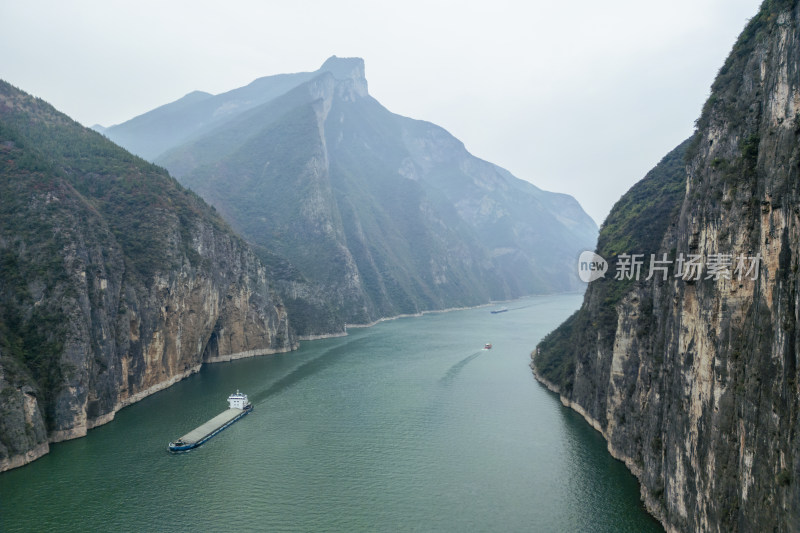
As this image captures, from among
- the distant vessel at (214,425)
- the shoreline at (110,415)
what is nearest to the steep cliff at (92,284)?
the shoreline at (110,415)

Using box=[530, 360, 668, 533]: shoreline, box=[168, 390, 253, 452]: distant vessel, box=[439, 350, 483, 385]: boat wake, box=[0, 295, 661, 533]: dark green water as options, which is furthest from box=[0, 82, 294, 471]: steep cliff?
box=[530, 360, 668, 533]: shoreline

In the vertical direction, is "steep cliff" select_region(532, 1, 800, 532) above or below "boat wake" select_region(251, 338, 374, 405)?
above

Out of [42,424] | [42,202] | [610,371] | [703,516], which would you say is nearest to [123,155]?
[42,202]

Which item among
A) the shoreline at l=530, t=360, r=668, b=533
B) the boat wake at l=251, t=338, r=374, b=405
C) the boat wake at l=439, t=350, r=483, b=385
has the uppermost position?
the boat wake at l=251, t=338, r=374, b=405

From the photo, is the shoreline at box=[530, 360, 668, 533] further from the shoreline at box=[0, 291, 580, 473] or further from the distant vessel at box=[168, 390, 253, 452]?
the shoreline at box=[0, 291, 580, 473]

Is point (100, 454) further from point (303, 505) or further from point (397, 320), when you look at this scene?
point (397, 320)

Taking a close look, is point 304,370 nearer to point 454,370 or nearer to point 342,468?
point 454,370

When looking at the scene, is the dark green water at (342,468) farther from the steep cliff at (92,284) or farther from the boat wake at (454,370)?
→ the steep cliff at (92,284)
